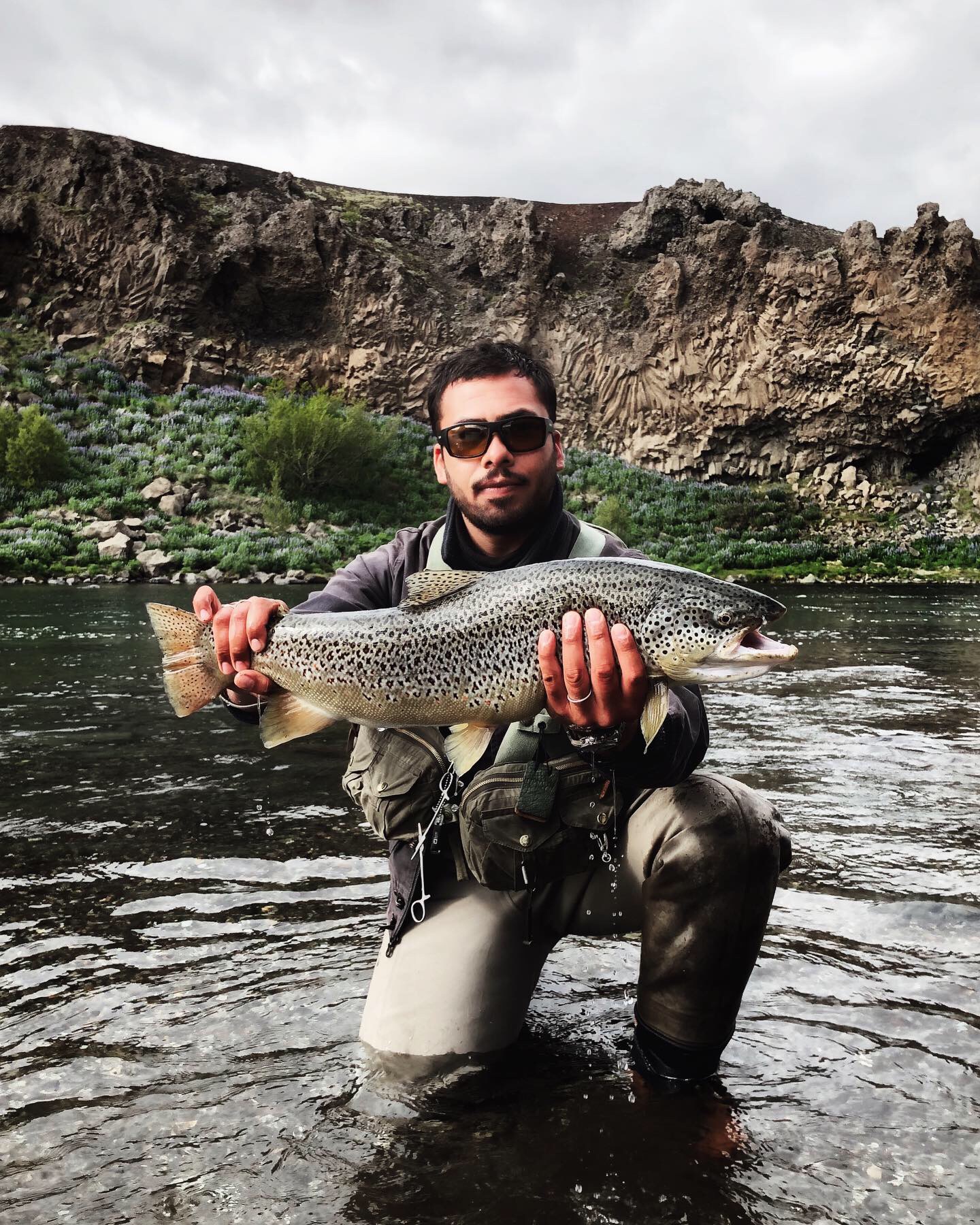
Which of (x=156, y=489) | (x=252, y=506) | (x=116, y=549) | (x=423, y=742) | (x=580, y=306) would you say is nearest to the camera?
(x=423, y=742)

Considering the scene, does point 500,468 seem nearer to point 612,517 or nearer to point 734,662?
point 734,662

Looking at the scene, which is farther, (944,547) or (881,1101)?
(944,547)

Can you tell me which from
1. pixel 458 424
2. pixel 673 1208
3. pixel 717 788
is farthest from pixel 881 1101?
pixel 458 424

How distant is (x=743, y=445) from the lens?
5262 cm

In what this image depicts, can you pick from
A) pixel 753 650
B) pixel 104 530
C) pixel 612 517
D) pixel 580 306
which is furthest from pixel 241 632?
pixel 580 306

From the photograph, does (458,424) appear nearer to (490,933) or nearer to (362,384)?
(490,933)

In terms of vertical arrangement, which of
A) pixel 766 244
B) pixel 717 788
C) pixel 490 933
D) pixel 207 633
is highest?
pixel 766 244

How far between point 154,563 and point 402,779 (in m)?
28.6

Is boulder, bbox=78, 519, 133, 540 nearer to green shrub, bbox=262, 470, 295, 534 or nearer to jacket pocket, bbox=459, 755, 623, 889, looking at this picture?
green shrub, bbox=262, 470, 295, 534

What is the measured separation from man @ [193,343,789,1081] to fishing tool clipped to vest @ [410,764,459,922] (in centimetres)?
1

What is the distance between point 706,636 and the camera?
115 inches

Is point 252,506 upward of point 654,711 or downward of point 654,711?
downward

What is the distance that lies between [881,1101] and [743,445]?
5266cm

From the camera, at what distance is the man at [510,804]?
2936mm
